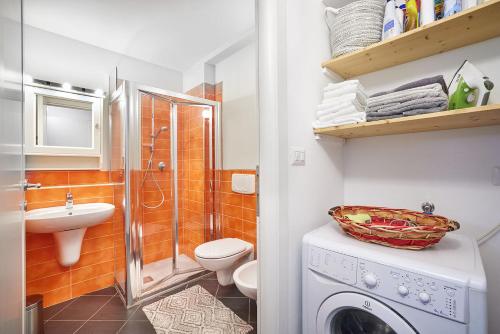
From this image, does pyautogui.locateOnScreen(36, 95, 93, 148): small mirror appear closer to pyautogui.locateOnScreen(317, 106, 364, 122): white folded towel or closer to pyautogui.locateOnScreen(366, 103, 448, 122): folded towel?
pyautogui.locateOnScreen(317, 106, 364, 122): white folded towel

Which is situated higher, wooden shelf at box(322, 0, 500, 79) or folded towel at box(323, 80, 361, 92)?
wooden shelf at box(322, 0, 500, 79)

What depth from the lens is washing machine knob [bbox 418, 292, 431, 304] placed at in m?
0.69

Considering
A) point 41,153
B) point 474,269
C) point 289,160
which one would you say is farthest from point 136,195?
point 474,269

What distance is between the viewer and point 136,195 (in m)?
1.91

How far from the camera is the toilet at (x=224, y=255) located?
1.76 meters

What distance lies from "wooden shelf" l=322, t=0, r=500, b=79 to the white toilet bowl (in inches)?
58.4

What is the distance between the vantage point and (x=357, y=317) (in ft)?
3.16

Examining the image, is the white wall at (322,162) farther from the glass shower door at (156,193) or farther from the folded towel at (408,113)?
the glass shower door at (156,193)

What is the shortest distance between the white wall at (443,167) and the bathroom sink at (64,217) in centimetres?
197

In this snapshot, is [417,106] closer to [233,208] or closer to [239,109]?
[239,109]

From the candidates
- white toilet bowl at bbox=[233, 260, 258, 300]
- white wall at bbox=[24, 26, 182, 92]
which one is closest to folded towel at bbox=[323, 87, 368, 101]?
white toilet bowl at bbox=[233, 260, 258, 300]

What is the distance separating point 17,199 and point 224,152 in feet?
5.73

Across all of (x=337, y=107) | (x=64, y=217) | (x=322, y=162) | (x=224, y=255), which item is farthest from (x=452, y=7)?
(x=64, y=217)

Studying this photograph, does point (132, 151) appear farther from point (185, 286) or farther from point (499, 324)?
point (499, 324)
